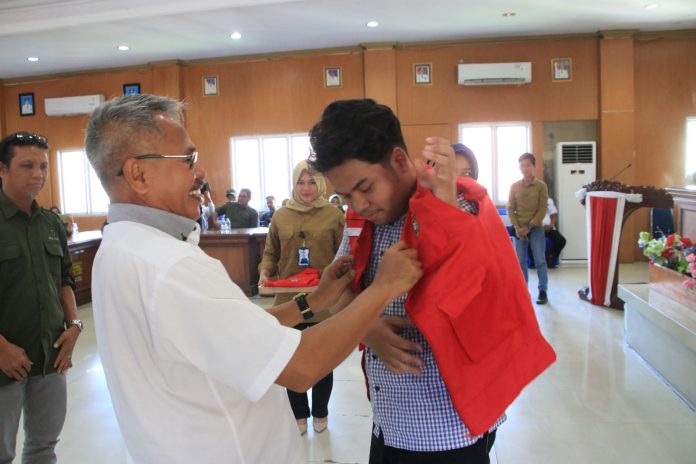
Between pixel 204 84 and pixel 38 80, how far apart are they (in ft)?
13.1

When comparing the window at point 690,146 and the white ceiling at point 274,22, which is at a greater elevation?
the white ceiling at point 274,22

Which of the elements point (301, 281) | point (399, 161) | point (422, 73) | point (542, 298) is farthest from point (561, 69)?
point (399, 161)

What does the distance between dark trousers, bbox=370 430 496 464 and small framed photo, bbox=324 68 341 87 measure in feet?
29.2

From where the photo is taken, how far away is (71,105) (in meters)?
10.3

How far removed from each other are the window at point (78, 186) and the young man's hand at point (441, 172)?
37.2 ft

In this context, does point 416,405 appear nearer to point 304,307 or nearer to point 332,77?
point 304,307

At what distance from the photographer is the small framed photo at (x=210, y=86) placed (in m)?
9.94

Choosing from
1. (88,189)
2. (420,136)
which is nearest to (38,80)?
(88,189)

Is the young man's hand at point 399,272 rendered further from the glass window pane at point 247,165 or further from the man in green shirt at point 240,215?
the glass window pane at point 247,165

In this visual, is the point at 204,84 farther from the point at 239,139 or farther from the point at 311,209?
the point at 311,209

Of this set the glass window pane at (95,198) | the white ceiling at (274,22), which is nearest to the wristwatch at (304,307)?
the white ceiling at (274,22)

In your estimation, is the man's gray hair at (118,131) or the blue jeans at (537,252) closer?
the man's gray hair at (118,131)

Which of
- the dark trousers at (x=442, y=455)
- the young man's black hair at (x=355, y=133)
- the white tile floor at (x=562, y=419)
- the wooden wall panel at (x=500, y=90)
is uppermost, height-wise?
the wooden wall panel at (x=500, y=90)

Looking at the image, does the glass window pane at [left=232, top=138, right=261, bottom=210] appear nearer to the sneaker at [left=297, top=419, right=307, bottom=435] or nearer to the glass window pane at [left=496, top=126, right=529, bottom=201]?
the glass window pane at [left=496, top=126, right=529, bottom=201]
